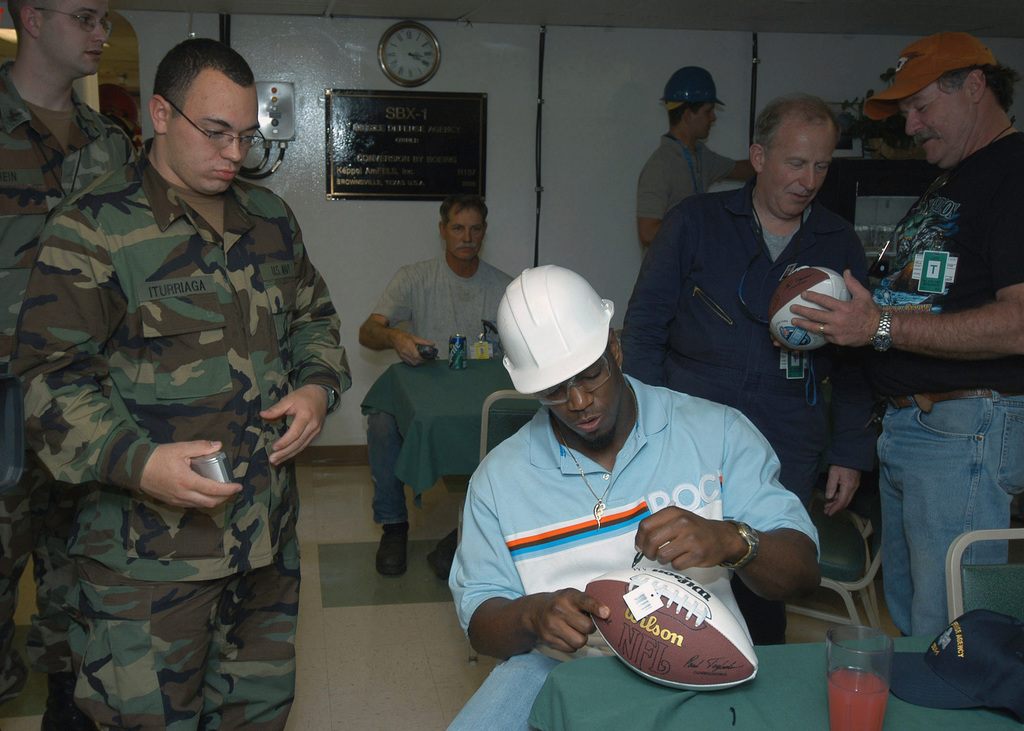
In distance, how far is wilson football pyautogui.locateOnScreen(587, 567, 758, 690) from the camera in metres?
1.22

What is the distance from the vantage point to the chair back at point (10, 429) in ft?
4.15

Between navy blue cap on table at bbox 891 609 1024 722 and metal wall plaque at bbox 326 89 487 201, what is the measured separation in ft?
13.7

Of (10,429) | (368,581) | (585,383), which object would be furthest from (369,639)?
(10,429)

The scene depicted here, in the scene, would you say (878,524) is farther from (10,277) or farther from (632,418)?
(10,277)

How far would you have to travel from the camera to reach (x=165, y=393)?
5.77 ft

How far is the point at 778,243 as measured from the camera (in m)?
2.37

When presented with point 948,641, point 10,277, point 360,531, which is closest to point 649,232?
point 360,531

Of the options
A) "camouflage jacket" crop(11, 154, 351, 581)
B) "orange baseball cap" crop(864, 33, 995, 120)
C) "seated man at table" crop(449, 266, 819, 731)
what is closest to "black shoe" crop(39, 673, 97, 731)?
"camouflage jacket" crop(11, 154, 351, 581)

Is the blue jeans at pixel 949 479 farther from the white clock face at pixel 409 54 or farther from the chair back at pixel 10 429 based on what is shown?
the white clock face at pixel 409 54

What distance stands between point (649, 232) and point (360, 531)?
7.35ft

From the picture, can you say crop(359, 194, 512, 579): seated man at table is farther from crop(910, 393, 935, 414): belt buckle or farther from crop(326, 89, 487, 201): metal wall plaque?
crop(910, 393, 935, 414): belt buckle

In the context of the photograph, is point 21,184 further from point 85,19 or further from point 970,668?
point 970,668

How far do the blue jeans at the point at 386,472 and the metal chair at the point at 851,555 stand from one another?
167 cm

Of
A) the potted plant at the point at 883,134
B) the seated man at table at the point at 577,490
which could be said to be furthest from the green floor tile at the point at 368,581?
the potted plant at the point at 883,134
